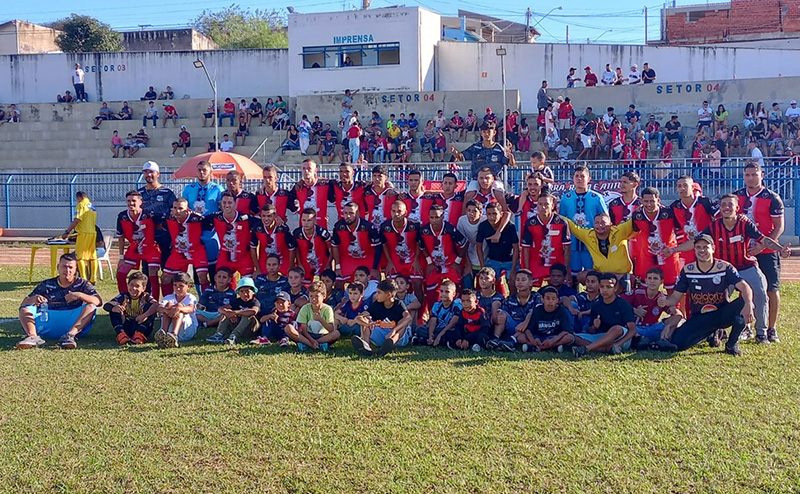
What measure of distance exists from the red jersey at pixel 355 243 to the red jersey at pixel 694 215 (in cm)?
348

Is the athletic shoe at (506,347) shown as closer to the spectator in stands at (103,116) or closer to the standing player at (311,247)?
the standing player at (311,247)

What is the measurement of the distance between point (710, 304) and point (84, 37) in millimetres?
44958

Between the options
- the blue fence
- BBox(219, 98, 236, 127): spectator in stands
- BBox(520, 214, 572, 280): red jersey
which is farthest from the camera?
BBox(219, 98, 236, 127): spectator in stands

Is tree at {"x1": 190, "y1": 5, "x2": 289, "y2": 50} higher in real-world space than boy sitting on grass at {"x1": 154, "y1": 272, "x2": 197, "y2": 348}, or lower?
higher

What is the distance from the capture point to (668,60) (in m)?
33.8

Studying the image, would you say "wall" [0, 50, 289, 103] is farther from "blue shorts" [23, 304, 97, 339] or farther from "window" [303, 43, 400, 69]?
"blue shorts" [23, 304, 97, 339]

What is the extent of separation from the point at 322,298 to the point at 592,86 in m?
23.0

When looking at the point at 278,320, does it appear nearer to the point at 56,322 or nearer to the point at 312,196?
the point at 312,196

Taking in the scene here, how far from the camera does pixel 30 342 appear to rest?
8.18m

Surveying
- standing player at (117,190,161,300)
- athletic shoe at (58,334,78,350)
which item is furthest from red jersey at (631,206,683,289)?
athletic shoe at (58,334,78,350)

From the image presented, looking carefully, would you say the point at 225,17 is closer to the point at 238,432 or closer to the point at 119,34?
the point at 119,34

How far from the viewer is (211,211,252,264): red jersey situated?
9.72 metres

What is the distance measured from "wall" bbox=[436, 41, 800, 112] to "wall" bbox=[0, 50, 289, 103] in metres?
8.78

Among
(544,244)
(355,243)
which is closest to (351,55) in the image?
(355,243)
